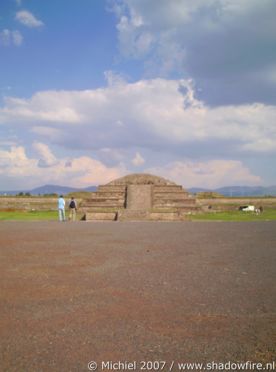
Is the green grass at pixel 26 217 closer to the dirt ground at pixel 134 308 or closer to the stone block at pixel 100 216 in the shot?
the stone block at pixel 100 216

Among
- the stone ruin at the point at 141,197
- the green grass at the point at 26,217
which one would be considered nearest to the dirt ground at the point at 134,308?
the green grass at the point at 26,217

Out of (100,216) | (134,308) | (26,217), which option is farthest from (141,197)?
(134,308)

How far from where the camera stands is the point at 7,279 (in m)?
6.89

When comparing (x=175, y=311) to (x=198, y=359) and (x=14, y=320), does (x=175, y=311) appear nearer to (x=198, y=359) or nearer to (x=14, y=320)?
(x=198, y=359)

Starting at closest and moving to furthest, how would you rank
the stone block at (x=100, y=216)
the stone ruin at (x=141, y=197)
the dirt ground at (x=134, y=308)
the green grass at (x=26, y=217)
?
the dirt ground at (x=134, y=308)
the green grass at (x=26, y=217)
the stone block at (x=100, y=216)
the stone ruin at (x=141, y=197)

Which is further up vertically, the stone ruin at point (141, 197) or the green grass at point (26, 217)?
the stone ruin at point (141, 197)

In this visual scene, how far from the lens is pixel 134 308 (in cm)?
508

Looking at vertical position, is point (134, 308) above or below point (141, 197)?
below

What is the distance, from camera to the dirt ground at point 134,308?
372cm

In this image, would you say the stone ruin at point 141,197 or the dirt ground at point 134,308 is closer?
the dirt ground at point 134,308

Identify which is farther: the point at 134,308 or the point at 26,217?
the point at 26,217

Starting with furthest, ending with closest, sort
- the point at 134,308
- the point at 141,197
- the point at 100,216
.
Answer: the point at 141,197 < the point at 100,216 < the point at 134,308

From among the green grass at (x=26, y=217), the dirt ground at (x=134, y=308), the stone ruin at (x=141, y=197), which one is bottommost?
the dirt ground at (x=134, y=308)

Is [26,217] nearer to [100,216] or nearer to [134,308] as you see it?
[100,216]
